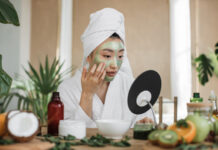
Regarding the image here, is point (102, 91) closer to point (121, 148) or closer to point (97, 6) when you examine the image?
point (121, 148)

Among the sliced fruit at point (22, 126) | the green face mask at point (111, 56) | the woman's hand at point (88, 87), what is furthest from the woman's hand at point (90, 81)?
the sliced fruit at point (22, 126)

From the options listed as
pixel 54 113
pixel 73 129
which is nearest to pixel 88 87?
pixel 54 113

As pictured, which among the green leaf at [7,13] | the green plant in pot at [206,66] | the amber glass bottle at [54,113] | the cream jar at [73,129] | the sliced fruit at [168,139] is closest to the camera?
the sliced fruit at [168,139]

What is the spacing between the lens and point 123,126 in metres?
1.08

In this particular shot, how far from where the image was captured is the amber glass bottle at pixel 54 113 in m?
1.21

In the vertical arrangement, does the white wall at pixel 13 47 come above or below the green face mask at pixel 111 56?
above

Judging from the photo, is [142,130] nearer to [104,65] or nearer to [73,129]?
[73,129]

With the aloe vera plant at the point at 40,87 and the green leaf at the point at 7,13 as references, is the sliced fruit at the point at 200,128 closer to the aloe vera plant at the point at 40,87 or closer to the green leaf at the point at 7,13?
the green leaf at the point at 7,13

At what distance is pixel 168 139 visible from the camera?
32.8 inches

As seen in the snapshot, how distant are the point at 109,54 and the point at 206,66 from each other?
2.90m

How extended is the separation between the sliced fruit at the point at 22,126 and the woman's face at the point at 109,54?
0.87 m

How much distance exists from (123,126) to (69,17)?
186 inches

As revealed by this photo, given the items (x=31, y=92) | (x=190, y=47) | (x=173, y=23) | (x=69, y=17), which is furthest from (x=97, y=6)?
(x=31, y=92)

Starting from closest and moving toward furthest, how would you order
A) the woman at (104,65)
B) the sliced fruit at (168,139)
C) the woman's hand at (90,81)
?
the sliced fruit at (168,139), the woman's hand at (90,81), the woman at (104,65)
